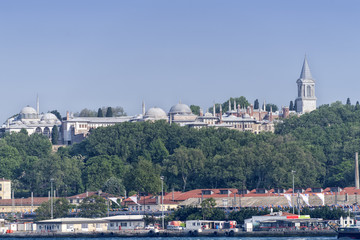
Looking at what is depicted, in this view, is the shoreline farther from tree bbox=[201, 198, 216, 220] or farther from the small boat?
tree bbox=[201, 198, 216, 220]

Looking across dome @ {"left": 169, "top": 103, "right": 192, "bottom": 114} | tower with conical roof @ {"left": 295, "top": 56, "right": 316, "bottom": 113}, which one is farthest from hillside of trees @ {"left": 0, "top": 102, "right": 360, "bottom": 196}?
tower with conical roof @ {"left": 295, "top": 56, "right": 316, "bottom": 113}

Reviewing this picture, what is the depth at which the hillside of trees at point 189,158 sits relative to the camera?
115 meters

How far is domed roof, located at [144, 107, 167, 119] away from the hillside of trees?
1092 inches

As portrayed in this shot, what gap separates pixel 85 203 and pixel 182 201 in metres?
11.7

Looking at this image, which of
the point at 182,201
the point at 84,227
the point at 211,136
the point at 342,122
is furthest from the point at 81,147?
the point at 84,227

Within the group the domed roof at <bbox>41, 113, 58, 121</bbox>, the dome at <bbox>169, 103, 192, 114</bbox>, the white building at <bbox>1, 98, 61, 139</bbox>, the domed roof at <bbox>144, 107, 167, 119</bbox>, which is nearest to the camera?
the domed roof at <bbox>144, 107, 167, 119</bbox>

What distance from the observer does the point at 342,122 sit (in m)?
151

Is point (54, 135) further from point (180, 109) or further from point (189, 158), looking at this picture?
point (189, 158)

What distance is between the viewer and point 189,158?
122 m

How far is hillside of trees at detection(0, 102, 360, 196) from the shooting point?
11494 centimetres

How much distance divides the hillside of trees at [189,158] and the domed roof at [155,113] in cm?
2773

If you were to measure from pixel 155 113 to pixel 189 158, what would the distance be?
57077mm

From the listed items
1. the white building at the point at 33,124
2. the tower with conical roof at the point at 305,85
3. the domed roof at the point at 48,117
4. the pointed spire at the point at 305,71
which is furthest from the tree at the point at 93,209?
the pointed spire at the point at 305,71

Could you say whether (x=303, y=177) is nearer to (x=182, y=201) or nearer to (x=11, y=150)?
(x=182, y=201)
